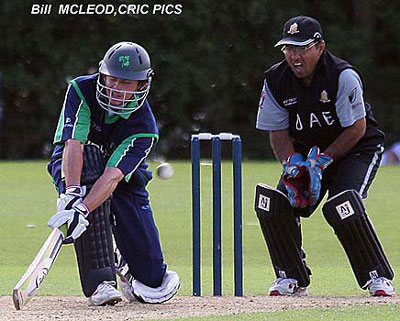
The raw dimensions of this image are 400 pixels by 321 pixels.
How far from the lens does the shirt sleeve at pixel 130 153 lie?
5070mm

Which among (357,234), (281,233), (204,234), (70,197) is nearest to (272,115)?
(281,233)

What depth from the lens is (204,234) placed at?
8.41 metres

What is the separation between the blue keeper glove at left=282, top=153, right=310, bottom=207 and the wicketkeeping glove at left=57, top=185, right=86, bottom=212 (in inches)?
42.9

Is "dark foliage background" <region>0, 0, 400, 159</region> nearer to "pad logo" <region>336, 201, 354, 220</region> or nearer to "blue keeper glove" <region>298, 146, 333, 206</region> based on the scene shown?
"blue keeper glove" <region>298, 146, 333, 206</region>

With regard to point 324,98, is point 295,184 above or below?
below

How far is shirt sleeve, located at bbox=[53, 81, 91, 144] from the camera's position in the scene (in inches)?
201

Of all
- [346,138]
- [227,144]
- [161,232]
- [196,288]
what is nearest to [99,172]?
[196,288]

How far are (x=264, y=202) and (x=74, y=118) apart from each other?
109 cm

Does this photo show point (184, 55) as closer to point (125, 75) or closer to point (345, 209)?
point (345, 209)

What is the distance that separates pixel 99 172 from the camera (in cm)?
512

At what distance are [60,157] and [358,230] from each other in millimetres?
1425

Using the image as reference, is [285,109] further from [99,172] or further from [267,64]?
[267,64]

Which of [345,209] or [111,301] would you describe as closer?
[111,301]

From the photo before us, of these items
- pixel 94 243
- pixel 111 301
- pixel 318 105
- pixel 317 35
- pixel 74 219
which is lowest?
pixel 111 301
